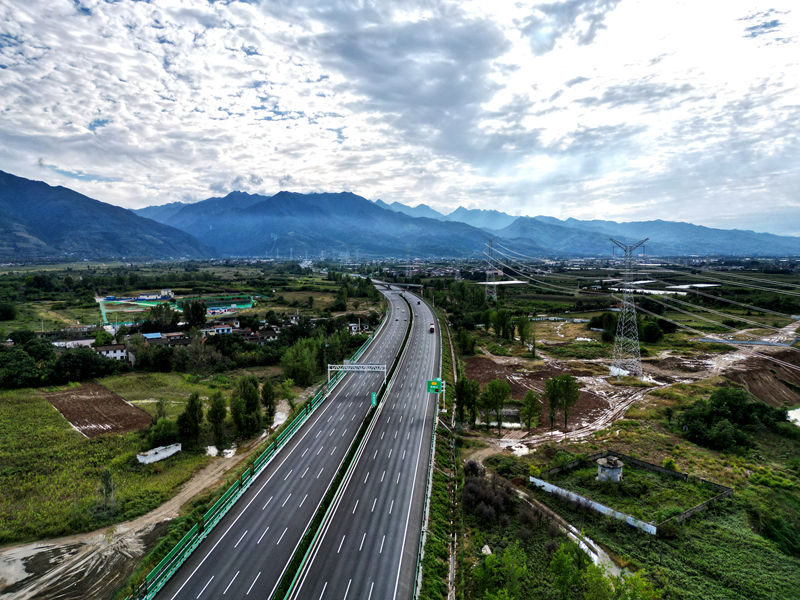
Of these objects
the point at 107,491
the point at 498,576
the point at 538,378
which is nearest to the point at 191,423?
the point at 107,491

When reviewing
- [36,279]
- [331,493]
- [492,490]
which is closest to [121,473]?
[331,493]

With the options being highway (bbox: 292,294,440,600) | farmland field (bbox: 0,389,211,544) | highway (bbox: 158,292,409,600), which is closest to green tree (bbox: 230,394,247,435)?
farmland field (bbox: 0,389,211,544)

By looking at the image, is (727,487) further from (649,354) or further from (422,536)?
(649,354)

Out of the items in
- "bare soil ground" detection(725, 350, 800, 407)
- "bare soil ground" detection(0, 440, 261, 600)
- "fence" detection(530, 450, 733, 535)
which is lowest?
"bare soil ground" detection(725, 350, 800, 407)

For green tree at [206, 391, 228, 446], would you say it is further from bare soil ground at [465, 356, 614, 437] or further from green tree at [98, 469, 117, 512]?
bare soil ground at [465, 356, 614, 437]

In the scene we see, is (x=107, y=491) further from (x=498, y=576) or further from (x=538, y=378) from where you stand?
(x=538, y=378)

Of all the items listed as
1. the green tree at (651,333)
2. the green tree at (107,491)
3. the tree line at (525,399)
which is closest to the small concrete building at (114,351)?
the green tree at (107,491)

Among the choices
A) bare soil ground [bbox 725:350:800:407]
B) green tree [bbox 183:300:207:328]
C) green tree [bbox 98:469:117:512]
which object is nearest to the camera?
green tree [bbox 98:469:117:512]
